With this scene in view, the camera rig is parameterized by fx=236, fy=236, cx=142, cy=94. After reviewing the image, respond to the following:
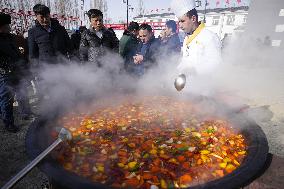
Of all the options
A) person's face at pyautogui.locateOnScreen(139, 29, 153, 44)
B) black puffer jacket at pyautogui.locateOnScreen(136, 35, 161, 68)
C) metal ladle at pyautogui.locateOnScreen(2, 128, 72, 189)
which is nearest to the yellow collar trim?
black puffer jacket at pyautogui.locateOnScreen(136, 35, 161, 68)

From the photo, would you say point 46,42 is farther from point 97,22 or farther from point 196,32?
point 196,32

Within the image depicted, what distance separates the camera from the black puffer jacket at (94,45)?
Answer: 19.9ft

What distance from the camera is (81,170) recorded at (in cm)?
258

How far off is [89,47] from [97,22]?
26.3 inches

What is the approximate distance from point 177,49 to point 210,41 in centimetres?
277

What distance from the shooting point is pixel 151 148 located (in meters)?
2.92

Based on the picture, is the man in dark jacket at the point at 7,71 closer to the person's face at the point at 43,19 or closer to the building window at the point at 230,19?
the person's face at the point at 43,19

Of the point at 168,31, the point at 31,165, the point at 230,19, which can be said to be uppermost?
the point at 230,19

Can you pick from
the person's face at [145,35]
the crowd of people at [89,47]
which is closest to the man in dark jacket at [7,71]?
the crowd of people at [89,47]

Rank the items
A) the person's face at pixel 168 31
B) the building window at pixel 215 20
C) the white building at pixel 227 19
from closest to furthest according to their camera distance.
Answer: the person's face at pixel 168 31, the white building at pixel 227 19, the building window at pixel 215 20

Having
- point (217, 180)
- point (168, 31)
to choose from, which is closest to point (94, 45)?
point (168, 31)

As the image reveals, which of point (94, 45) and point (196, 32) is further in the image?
point (94, 45)

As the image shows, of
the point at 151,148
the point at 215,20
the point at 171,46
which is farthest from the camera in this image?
the point at 215,20

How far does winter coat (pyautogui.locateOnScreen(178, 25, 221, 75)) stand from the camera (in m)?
4.08
